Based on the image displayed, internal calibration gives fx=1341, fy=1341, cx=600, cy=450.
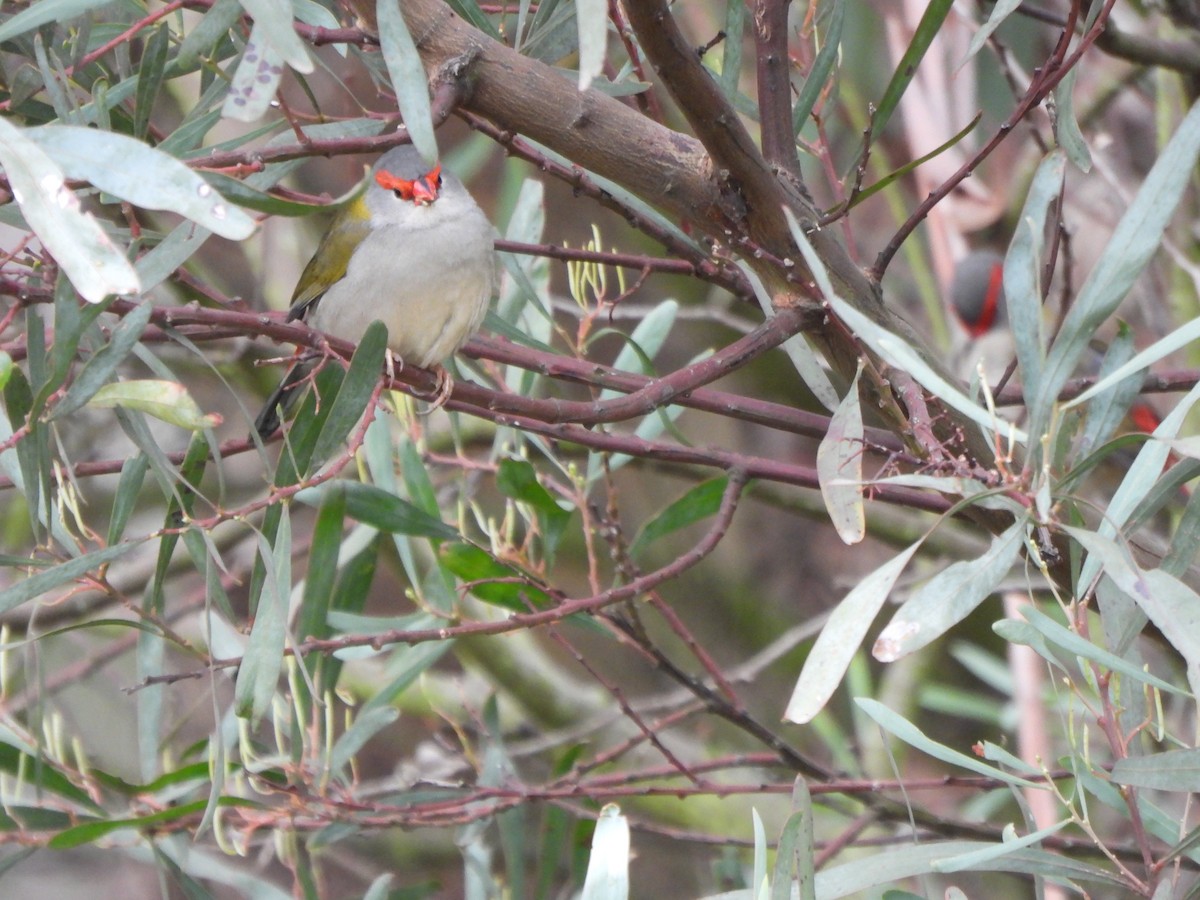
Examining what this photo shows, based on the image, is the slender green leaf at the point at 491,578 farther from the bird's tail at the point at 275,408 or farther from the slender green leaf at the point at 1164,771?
the slender green leaf at the point at 1164,771

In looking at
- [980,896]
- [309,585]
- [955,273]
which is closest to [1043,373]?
[309,585]

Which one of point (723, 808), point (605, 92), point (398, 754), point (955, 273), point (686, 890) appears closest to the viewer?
point (605, 92)

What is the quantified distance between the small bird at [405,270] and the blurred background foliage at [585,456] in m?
0.12

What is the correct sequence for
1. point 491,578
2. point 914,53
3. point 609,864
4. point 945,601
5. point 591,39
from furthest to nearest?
point 491,578
point 914,53
point 609,864
point 945,601
point 591,39

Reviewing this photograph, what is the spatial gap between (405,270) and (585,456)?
49.1 inches

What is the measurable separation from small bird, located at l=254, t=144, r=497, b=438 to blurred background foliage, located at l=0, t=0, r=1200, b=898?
117 millimetres

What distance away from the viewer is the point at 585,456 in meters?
4.02

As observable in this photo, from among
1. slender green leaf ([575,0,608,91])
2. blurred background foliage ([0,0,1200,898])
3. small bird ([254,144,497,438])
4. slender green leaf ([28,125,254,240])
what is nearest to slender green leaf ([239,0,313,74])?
blurred background foliage ([0,0,1200,898])

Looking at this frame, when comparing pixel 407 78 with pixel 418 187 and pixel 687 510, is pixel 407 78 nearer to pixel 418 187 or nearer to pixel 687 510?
pixel 687 510

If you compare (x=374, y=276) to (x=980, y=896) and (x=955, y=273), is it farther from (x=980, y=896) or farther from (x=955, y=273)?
(x=980, y=896)

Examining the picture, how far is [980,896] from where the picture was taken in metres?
5.24

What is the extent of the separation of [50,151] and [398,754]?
5947 mm

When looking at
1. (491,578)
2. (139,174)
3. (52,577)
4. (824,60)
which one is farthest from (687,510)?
(139,174)

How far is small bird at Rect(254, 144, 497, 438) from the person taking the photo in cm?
274
